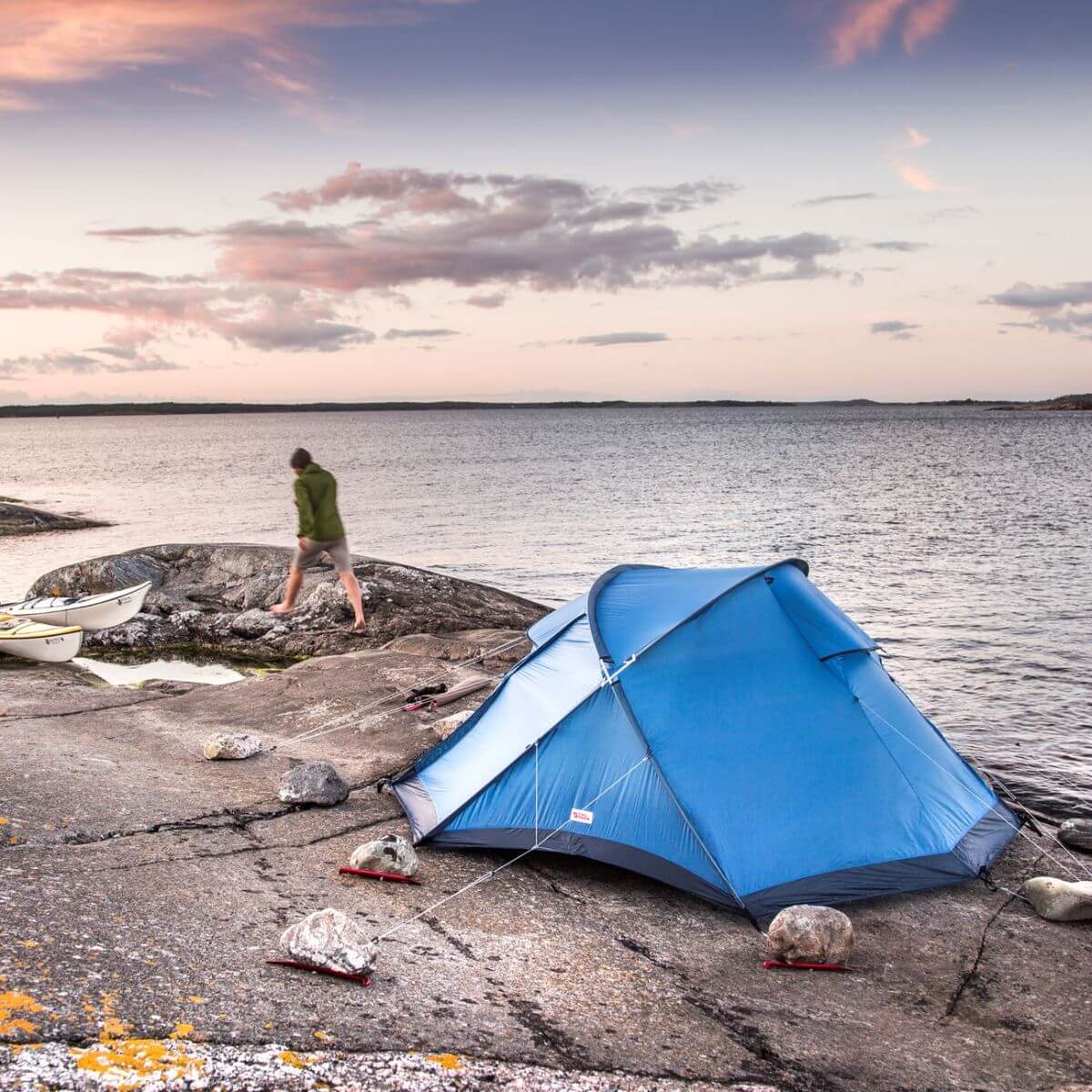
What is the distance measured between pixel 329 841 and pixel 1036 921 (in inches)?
205

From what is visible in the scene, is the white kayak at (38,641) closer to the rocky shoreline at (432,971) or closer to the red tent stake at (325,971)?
the rocky shoreline at (432,971)

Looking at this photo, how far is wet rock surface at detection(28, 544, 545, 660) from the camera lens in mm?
17453

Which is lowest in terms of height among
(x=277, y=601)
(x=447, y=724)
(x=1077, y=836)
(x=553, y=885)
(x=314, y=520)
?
(x=277, y=601)

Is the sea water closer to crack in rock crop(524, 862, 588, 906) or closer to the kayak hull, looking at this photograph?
crack in rock crop(524, 862, 588, 906)

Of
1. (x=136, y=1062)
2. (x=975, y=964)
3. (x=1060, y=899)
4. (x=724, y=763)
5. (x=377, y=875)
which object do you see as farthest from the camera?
(x=724, y=763)

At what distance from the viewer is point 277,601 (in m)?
19.5

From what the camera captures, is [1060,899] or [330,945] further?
[1060,899]

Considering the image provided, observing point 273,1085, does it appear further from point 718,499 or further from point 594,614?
point 718,499

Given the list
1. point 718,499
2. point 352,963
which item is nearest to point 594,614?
point 352,963

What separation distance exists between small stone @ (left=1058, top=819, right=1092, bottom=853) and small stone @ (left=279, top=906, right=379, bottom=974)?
22.2 ft

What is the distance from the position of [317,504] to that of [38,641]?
20.9ft

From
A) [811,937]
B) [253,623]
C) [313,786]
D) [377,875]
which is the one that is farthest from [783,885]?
[253,623]

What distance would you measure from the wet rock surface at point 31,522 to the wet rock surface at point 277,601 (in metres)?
18.5

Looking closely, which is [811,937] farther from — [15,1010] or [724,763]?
[15,1010]
